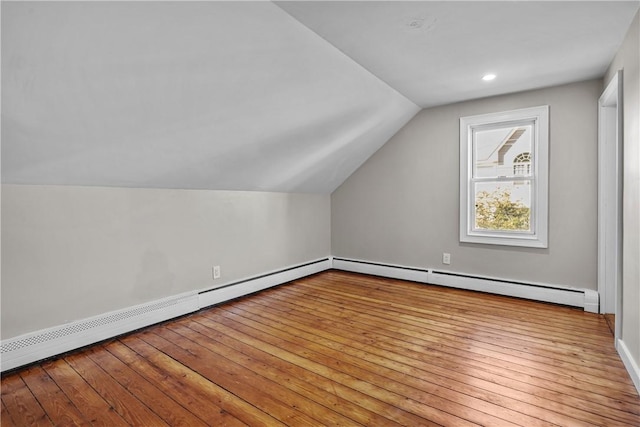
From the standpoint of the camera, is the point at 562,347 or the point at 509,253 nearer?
the point at 562,347

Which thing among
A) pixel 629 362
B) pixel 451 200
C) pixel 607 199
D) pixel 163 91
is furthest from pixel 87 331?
pixel 607 199

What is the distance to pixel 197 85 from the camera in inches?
85.0

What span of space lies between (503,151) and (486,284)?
4.96 feet

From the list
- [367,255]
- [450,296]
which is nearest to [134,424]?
[450,296]

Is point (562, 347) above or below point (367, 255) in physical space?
below

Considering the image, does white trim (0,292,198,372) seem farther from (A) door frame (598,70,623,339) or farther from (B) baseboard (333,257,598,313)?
(A) door frame (598,70,623,339)

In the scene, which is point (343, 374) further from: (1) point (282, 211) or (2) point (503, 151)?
(2) point (503, 151)

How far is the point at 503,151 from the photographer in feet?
12.4

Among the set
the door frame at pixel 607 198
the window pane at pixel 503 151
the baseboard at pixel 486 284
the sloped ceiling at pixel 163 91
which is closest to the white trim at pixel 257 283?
the baseboard at pixel 486 284

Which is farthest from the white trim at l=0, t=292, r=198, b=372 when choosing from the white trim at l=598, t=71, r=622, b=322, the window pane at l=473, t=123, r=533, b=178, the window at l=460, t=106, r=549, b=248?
the white trim at l=598, t=71, r=622, b=322

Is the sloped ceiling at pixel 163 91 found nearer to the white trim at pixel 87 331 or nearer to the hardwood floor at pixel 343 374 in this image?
the white trim at pixel 87 331

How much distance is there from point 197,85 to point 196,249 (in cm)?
170

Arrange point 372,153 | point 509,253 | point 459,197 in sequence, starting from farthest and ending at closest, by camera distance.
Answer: point 372,153 < point 459,197 < point 509,253

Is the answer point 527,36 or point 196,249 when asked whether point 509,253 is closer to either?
point 527,36
